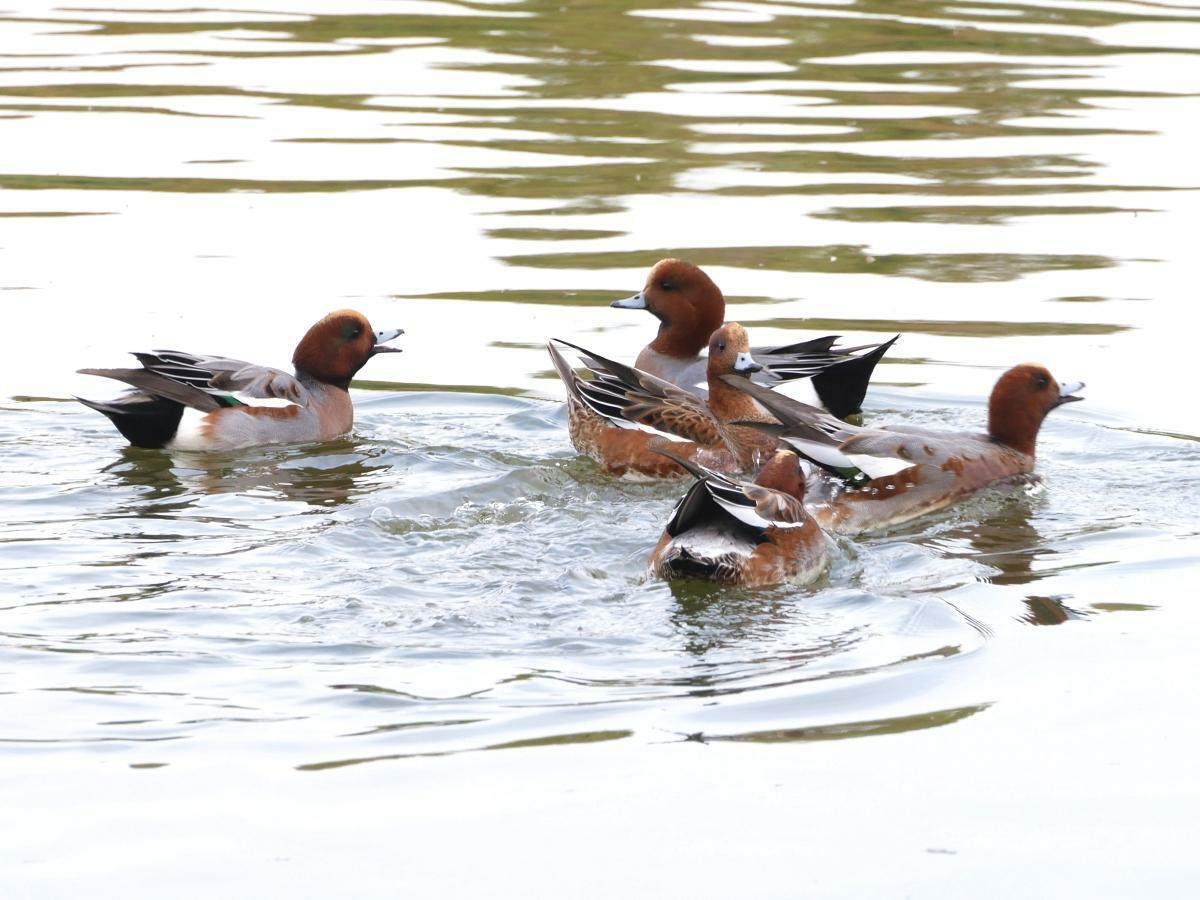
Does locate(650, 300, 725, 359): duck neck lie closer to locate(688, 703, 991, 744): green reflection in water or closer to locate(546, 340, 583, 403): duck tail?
locate(546, 340, 583, 403): duck tail

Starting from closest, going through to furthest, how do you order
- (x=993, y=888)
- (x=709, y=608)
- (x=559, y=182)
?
(x=993, y=888)
(x=709, y=608)
(x=559, y=182)

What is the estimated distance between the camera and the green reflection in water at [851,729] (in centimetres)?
543

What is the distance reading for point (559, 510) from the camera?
26.8 ft

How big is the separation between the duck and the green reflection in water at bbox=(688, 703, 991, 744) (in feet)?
15.2

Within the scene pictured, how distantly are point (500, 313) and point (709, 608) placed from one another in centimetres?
516

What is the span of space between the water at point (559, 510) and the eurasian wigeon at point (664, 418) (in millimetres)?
181

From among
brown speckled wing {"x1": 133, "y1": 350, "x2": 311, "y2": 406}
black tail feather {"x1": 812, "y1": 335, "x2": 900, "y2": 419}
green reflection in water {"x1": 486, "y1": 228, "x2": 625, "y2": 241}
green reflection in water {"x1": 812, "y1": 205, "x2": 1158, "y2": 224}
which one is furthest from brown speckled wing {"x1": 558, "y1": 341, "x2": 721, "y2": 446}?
green reflection in water {"x1": 812, "y1": 205, "x2": 1158, "y2": 224}

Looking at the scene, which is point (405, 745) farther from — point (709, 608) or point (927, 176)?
point (927, 176)

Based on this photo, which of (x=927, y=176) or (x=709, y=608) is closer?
(x=709, y=608)

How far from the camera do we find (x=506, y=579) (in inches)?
273

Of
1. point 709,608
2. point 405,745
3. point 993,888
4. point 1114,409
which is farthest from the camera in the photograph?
point 1114,409

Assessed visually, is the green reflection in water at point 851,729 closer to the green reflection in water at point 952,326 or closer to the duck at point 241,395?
the duck at point 241,395

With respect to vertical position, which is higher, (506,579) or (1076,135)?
(1076,135)

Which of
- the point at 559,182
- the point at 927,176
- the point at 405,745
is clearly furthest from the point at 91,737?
the point at 927,176
